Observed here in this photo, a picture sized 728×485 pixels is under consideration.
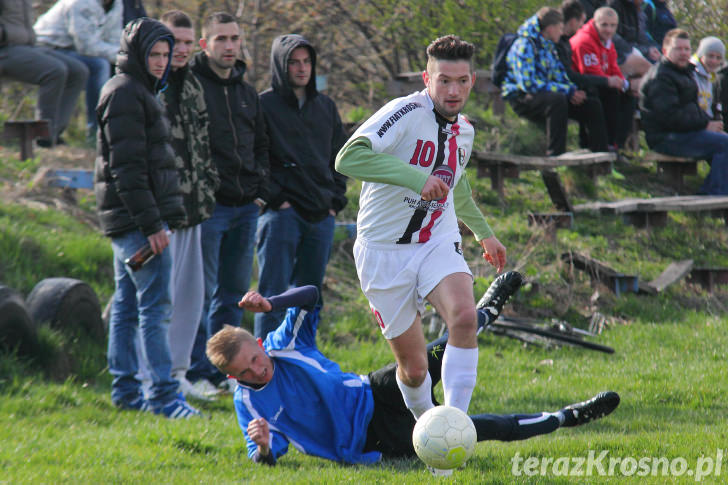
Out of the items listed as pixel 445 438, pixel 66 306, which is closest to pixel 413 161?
pixel 445 438

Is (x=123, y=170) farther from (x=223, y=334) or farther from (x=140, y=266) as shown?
(x=223, y=334)

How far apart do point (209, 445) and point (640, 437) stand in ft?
8.87

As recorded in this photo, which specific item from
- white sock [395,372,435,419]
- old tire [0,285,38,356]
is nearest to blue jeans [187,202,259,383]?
old tire [0,285,38,356]

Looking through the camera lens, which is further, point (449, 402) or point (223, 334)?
point (223, 334)

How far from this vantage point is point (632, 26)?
14555mm

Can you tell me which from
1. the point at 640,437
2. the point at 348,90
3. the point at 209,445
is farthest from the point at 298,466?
the point at 348,90

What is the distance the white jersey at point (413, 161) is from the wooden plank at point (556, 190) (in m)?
6.73

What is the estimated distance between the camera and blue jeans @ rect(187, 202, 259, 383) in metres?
7.42

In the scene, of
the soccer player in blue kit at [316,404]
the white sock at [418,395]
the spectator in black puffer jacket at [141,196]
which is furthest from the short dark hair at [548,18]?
the white sock at [418,395]

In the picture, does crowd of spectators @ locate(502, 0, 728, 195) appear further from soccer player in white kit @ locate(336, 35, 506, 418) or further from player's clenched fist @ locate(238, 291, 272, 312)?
player's clenched fist @ locate(238, 291, 272, 312)

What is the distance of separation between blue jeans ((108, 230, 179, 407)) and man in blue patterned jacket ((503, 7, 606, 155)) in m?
6.96

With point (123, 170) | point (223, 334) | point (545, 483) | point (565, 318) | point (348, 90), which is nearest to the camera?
point (545, 483)

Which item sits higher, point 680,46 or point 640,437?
point 680,46

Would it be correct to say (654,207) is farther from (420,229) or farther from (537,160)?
(420,229)
